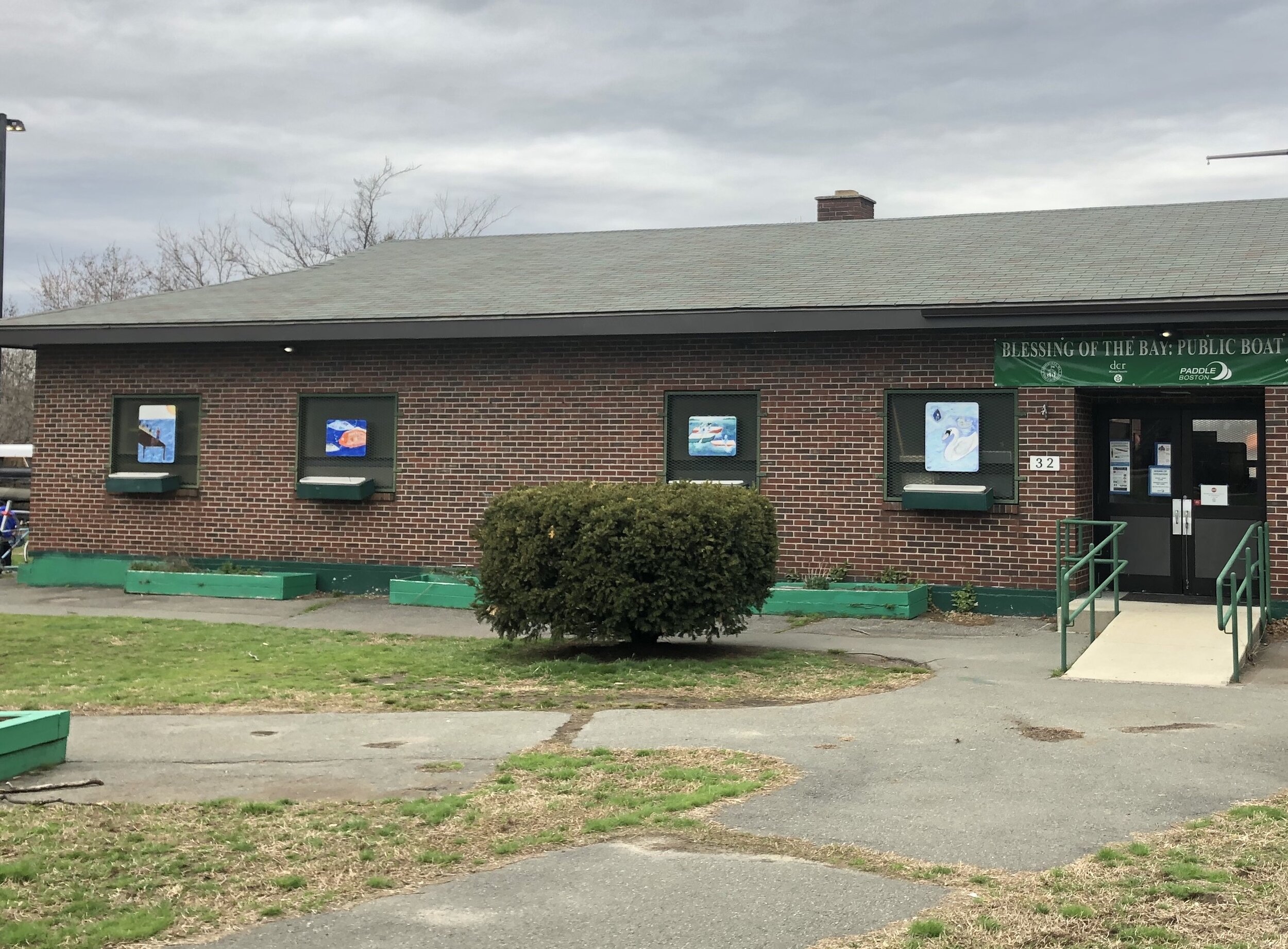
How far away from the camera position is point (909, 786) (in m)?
7.04

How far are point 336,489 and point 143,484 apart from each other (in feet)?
9.60

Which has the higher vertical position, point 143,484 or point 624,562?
point 143,484

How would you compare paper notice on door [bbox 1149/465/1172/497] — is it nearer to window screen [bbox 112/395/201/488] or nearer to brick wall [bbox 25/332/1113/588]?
brick wall [bbox 25/332/1113/588]

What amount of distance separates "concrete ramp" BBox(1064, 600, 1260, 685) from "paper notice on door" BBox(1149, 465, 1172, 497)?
5.86 ft

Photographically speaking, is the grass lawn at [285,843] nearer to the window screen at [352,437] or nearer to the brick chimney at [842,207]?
the window screen at [352,437]

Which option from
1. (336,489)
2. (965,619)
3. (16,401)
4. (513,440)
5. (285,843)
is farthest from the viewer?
(16,401)

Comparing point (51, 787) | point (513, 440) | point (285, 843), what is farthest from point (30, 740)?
point (513, 440)

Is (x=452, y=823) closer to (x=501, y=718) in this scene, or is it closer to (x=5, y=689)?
(x=501, y=718)

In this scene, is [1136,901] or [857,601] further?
[857,601]

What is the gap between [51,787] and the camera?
7055 mm

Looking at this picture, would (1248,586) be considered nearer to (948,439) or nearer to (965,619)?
(965,619)

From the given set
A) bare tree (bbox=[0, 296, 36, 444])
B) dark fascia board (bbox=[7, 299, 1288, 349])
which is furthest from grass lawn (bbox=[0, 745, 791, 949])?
bare tree (bbox=[0, 296, 36, 444])

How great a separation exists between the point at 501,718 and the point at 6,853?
370cm

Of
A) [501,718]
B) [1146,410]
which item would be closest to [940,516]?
[1146,410]
